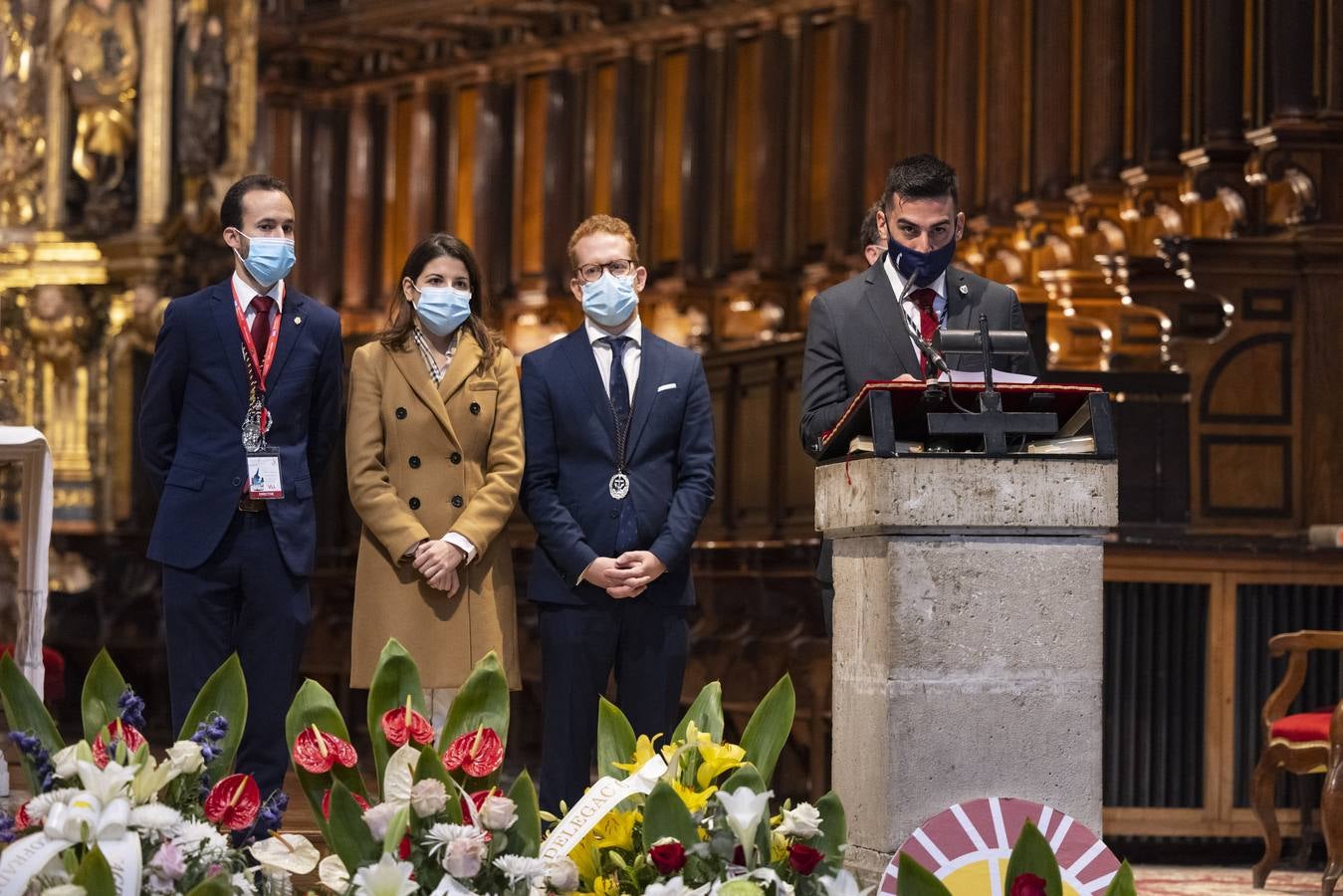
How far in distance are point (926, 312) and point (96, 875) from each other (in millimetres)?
2146

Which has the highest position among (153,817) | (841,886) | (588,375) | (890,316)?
(890,316)

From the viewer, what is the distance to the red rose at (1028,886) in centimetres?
296

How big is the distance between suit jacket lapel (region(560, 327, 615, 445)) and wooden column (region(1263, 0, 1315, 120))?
12.9 ft

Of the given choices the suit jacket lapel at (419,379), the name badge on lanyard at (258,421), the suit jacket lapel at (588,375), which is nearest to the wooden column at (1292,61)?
Result: the suit jacket lapel at (588,375)

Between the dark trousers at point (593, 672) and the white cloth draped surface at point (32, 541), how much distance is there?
4.88 feet

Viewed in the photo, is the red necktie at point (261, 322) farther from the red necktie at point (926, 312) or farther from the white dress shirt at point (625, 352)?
the red necktie at point (926, 312)

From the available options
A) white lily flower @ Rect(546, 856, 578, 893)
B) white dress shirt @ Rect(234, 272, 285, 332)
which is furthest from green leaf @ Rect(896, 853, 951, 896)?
white dress shirt @ Rect(234, 272, 285, 332)

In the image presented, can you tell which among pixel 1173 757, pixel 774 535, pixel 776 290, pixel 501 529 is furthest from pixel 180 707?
pixel 776 290

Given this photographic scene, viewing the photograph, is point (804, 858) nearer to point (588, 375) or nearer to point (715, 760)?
point (715, 760)

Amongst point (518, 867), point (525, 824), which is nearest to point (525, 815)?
point (525, 824)

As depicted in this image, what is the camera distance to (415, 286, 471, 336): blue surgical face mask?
4883mm

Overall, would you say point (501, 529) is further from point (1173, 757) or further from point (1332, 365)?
point (1332, 365)

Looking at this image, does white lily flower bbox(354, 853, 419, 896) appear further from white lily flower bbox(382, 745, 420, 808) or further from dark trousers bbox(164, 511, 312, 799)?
dark trousers bbox(164, 511, 312, 799)

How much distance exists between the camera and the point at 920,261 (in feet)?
14.0
